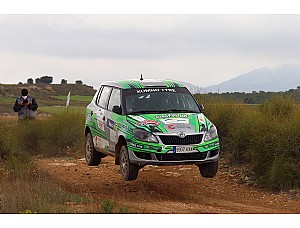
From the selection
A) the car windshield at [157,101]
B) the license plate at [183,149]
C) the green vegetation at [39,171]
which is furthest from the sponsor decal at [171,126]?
the green vegetation at [39,171]

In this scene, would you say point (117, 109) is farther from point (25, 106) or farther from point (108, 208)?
point (25, 106)

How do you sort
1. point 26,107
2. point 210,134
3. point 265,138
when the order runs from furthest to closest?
point 26,107 < point 265,138 < point 210,134

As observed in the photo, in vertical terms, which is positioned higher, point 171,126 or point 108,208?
point 171,126

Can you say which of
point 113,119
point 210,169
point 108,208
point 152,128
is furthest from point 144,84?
point 108,208

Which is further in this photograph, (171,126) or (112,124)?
(112,124)

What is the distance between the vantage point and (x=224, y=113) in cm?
1809

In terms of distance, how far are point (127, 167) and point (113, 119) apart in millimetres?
1206

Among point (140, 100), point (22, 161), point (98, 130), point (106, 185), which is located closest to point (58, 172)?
point (22, 161)

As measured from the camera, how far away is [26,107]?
70.1 feet

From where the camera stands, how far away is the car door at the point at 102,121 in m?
13.1

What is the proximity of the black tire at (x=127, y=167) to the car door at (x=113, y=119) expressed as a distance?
0.42m

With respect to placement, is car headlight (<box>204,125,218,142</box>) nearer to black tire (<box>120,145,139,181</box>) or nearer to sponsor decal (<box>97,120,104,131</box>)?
black tire (<box>120,145,139,181</box>)

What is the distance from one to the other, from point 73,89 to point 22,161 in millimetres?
73116

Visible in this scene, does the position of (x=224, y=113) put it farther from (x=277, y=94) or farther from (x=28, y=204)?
(x=28, y=204)
